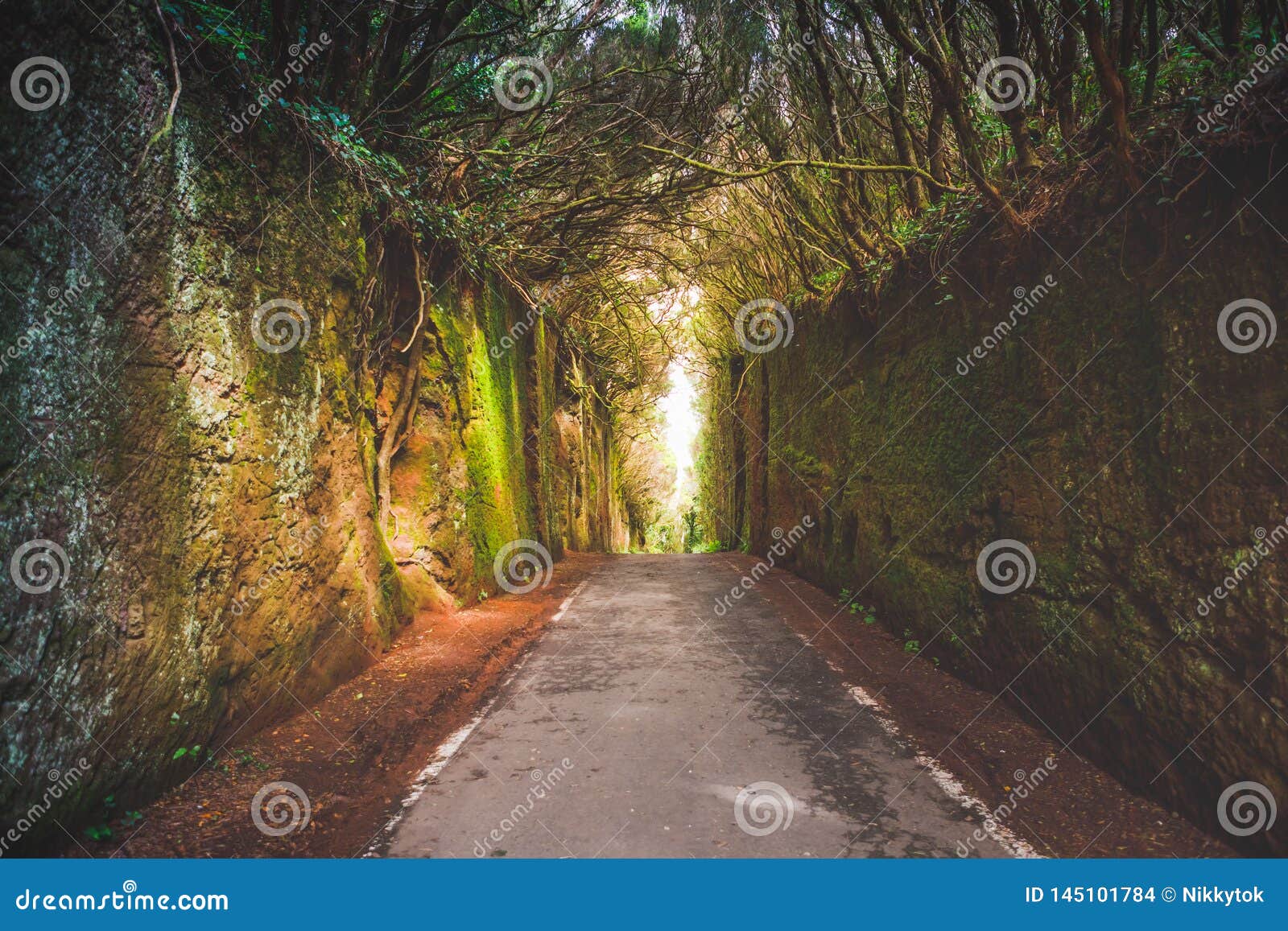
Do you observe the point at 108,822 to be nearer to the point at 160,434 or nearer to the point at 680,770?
the point at 160,434

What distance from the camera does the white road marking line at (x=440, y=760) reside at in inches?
130

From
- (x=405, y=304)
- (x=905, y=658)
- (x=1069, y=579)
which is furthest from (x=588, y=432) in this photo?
(x=1069, y=579)

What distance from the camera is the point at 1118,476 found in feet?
12.9

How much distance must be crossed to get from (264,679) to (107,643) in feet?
4.50

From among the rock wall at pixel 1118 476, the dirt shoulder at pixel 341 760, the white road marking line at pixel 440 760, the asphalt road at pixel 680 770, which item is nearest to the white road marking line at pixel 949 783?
the asphalt road at pixel 680 770

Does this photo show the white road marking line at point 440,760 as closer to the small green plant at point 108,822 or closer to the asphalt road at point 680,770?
the asphalt road at point 680,770

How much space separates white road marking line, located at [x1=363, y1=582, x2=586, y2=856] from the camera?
331 cm

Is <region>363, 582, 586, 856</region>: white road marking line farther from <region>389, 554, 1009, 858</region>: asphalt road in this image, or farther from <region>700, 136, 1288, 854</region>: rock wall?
<region>700, 136, 1288, 854</region>: rock wall

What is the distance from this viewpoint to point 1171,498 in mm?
3531

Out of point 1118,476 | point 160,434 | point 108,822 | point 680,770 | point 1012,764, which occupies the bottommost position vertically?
point 1012,764

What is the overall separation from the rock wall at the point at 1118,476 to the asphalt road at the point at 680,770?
1131 millimetres

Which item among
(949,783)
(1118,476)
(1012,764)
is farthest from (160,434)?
(1118,476)

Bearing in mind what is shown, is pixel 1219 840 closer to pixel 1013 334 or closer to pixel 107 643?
pixel 1013 334

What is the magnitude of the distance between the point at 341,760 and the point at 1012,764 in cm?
419
